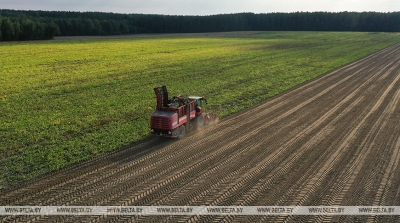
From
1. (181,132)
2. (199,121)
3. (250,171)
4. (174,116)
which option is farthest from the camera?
(199,121)

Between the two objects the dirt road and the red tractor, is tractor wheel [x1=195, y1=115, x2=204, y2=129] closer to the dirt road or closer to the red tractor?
the red tractor

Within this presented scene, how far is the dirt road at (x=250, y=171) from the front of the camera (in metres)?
11.6

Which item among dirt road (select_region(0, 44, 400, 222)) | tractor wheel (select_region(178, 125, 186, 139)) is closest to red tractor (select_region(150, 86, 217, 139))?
tractor wheel (select_region(178, 125, 186, 139))

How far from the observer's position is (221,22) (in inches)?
6816

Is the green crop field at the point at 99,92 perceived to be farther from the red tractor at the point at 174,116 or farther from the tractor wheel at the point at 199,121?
the tractor wheel at the point at 199,121

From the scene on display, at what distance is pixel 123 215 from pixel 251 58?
45650 mm

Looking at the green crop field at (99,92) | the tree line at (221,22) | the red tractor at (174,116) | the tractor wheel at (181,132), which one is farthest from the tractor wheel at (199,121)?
the tree line at (221,22)

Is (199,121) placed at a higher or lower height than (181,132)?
higher

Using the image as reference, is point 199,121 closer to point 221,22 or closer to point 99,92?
point 99,92

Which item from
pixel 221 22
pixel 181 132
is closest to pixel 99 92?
pixel 181 132

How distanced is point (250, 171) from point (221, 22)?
167m

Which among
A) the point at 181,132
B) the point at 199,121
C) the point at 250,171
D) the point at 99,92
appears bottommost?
the point at 250,171

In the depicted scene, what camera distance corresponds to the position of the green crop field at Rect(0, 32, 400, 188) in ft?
53.5

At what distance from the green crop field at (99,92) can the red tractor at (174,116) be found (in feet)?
6.04
